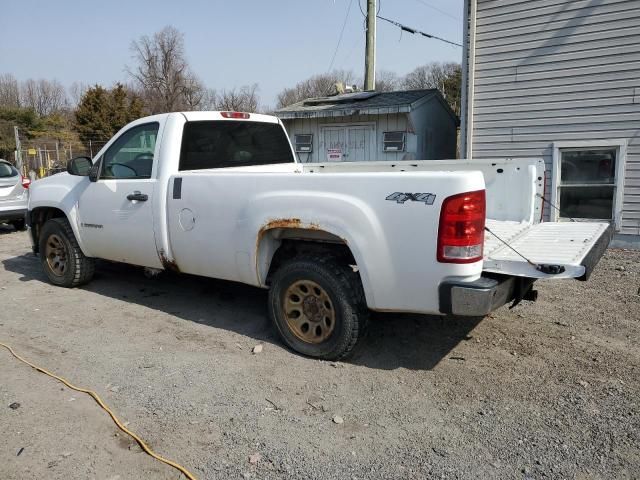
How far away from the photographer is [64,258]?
6.07m

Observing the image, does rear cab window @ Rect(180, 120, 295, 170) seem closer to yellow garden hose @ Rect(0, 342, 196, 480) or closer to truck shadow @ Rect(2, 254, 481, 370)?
truck shadow @ Rect(2, 254, 481, 370)

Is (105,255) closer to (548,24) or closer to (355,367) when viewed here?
(355,367)

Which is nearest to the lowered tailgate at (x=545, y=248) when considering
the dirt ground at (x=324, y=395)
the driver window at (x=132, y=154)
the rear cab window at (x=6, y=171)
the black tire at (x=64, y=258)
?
the dirt ground at (x=324, y=395)

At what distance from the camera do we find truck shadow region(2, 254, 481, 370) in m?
4.15

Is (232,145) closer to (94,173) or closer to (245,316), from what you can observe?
(94,173)

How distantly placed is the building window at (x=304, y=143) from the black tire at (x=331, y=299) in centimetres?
890

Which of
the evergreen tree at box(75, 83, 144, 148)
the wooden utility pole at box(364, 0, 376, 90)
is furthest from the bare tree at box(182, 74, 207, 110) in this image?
the wooden utility pole at box(364, 0, 376, 90)

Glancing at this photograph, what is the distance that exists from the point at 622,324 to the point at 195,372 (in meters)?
3.80

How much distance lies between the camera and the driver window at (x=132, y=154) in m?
5.01

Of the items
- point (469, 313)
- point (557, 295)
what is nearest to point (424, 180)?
point (469, 313)

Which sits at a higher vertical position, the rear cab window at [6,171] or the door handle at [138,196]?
the rear cab window at [6,171]

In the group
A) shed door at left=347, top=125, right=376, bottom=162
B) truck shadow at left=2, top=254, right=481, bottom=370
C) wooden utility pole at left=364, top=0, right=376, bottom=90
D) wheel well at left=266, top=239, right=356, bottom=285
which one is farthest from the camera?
wooden utility pole at left=364, top=0, right=376, bottom=90

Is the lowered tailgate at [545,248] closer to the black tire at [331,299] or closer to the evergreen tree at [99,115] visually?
the black tire at [331,299]

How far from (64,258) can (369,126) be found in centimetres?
771
